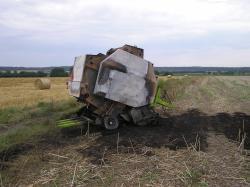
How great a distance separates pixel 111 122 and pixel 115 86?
90 centimetres

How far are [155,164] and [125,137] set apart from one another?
2.19 metres

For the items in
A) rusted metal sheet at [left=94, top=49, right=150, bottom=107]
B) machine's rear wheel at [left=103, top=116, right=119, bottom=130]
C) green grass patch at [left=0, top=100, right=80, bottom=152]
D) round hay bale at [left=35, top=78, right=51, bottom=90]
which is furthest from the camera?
round hay bale at [left=35, top=78, right=51, bottom=90]

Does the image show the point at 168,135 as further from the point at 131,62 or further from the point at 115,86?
the point at 131,62

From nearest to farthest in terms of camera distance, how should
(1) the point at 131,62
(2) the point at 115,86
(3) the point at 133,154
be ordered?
(3) the point at 133,154, (2) the point at 115,86, (1) the point at 131,62

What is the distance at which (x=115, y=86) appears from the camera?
10.7 meters

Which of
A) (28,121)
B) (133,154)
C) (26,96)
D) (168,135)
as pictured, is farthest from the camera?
(26,96)

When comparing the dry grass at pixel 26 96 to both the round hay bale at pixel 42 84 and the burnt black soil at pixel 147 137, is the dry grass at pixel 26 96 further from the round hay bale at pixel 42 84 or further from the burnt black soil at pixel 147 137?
the burnt black soil at pixel 147 137

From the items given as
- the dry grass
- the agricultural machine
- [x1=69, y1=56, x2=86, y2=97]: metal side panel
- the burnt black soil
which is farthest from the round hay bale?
the agricultural machine

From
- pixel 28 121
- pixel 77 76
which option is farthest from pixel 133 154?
pixel 28 121

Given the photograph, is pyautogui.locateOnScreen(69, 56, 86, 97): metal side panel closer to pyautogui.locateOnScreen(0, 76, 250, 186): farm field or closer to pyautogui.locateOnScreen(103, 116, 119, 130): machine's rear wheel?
pyautogui.locateOnScreen(103, 116, 119, 130): machine's rear wheel

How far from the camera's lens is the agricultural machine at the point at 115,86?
10.7 m

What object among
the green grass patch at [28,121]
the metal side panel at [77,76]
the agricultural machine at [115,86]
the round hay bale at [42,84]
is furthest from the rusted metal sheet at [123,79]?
the round hay bale at [42,84]

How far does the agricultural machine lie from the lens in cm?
1067

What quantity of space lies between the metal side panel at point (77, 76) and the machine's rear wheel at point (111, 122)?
0.89m
